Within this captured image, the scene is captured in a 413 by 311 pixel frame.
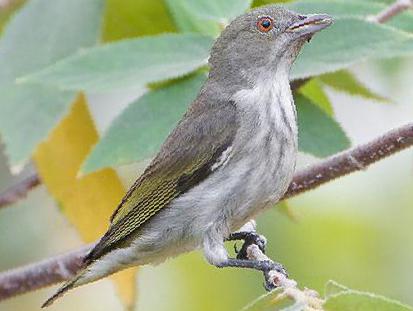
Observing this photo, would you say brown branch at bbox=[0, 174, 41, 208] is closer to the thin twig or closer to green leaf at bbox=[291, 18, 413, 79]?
green leaf at bbox=[291, 18, 413, 79]

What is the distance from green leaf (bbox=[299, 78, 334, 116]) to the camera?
369cm

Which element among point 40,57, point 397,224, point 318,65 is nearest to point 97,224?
point 40,57

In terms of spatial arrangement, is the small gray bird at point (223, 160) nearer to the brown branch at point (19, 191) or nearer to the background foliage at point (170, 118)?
the background foliage at point (170, 118)

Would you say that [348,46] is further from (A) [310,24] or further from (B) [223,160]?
(B) [223,160]

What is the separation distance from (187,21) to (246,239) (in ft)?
2.24

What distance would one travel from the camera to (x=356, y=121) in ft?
17.4

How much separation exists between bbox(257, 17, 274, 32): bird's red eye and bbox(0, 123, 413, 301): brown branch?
480 millimetres

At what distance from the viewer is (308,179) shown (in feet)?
10.8

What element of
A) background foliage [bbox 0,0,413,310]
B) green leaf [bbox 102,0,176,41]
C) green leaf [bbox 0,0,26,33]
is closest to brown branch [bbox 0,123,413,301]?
background foliage [bbox 0,0,413,310]

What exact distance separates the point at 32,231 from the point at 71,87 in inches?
60.8

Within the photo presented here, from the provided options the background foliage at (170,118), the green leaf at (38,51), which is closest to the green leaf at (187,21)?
the background foliage at (170,118)

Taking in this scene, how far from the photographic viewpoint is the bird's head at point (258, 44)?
3.49m

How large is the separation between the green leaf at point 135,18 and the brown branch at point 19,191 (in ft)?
1.75

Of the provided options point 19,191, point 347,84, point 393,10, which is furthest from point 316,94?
point 19,191
